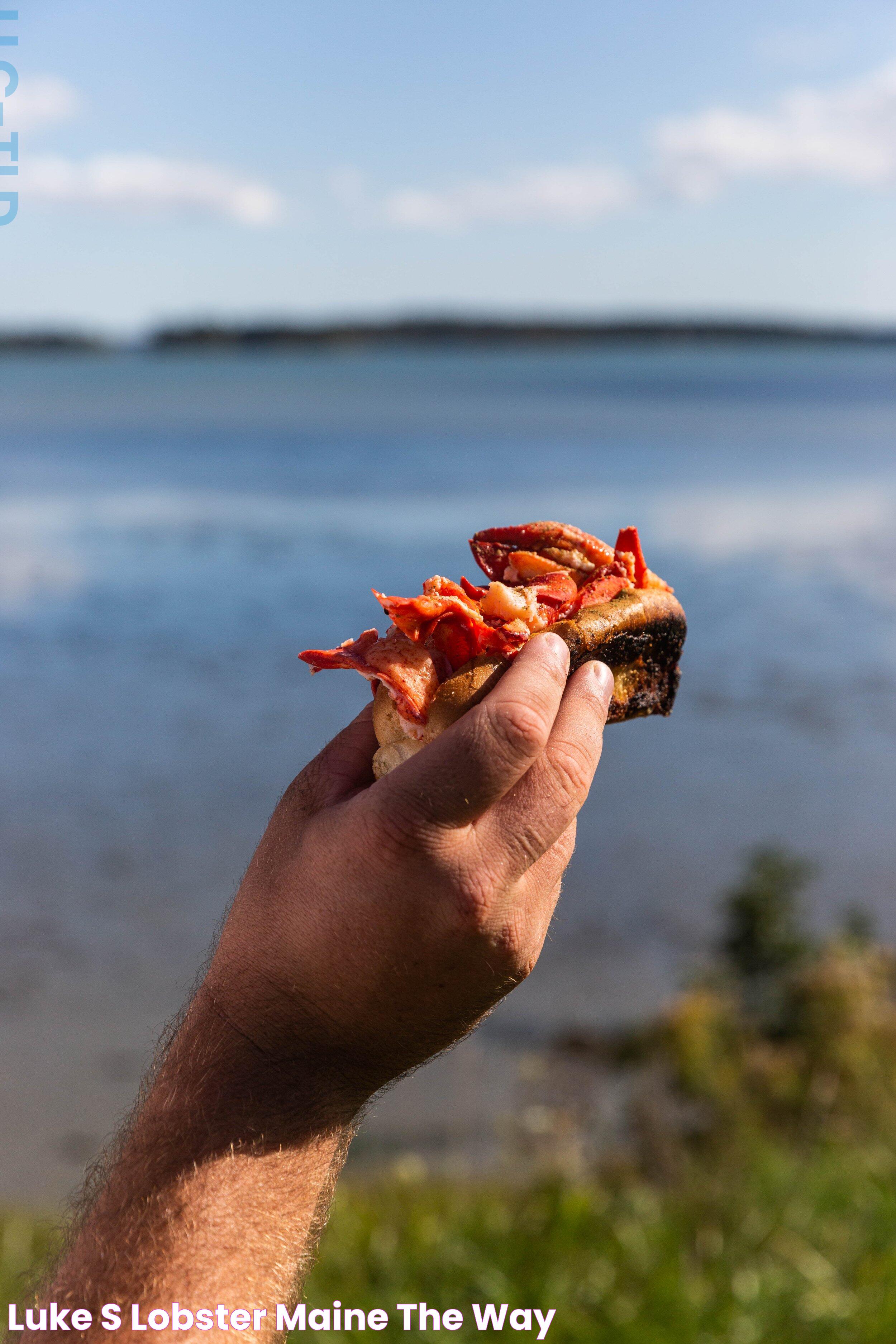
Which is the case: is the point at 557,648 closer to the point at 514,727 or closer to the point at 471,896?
the point at 514,727

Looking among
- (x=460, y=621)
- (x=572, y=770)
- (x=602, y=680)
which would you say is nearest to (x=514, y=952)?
(x=572, y=770)

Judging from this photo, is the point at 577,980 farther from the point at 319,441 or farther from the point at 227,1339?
the point at 319,441

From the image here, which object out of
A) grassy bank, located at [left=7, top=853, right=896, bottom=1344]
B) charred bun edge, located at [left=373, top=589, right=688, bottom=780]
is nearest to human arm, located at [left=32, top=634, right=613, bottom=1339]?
charred bun edge, located at [left=373, top=589, right=688, bottom=780]

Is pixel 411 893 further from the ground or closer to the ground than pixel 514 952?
further from the ground

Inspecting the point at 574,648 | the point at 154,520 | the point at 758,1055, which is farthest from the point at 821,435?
the point at 574,648

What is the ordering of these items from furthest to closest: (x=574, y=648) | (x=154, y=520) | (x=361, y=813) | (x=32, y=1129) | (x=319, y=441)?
(x=319, y=441) < (x=154, y=520) < (x=32, y=1129) < (x=574, y=648) < (x=361, y=813)

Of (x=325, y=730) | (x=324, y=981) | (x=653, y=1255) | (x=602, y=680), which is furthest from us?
(x=325, y=730)
